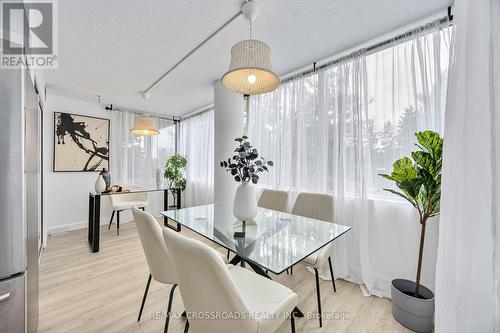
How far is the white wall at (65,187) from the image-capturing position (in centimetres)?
363

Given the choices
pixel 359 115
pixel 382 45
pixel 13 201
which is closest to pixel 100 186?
pixel 13 201

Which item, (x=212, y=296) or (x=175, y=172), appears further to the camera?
(x=175, y=172)

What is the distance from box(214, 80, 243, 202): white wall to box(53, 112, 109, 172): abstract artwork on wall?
2687mm

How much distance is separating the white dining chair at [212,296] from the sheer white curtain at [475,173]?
2.89 ft

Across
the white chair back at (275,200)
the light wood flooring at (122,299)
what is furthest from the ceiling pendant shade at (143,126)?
the white chair back at (275,200)

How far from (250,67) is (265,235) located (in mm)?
1184

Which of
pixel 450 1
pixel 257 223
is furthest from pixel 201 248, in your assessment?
pixel 450 1

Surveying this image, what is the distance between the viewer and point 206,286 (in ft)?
2.93

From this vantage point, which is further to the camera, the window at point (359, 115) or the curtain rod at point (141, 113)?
the curtain rod at point (141, 113)

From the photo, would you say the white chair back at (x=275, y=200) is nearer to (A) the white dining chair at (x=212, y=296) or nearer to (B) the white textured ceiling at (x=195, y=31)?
(A) the white dining chair at (x=212, y=296)

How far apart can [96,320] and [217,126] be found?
8.12 feet

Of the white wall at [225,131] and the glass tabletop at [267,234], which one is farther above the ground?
the white wall at [225,131]

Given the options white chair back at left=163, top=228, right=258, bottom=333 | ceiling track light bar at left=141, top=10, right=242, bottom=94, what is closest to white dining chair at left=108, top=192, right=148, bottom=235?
ceiling track light bar at left=141, top=10, right=242, bottom=94

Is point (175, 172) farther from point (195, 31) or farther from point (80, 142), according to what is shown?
point (195, 31)
